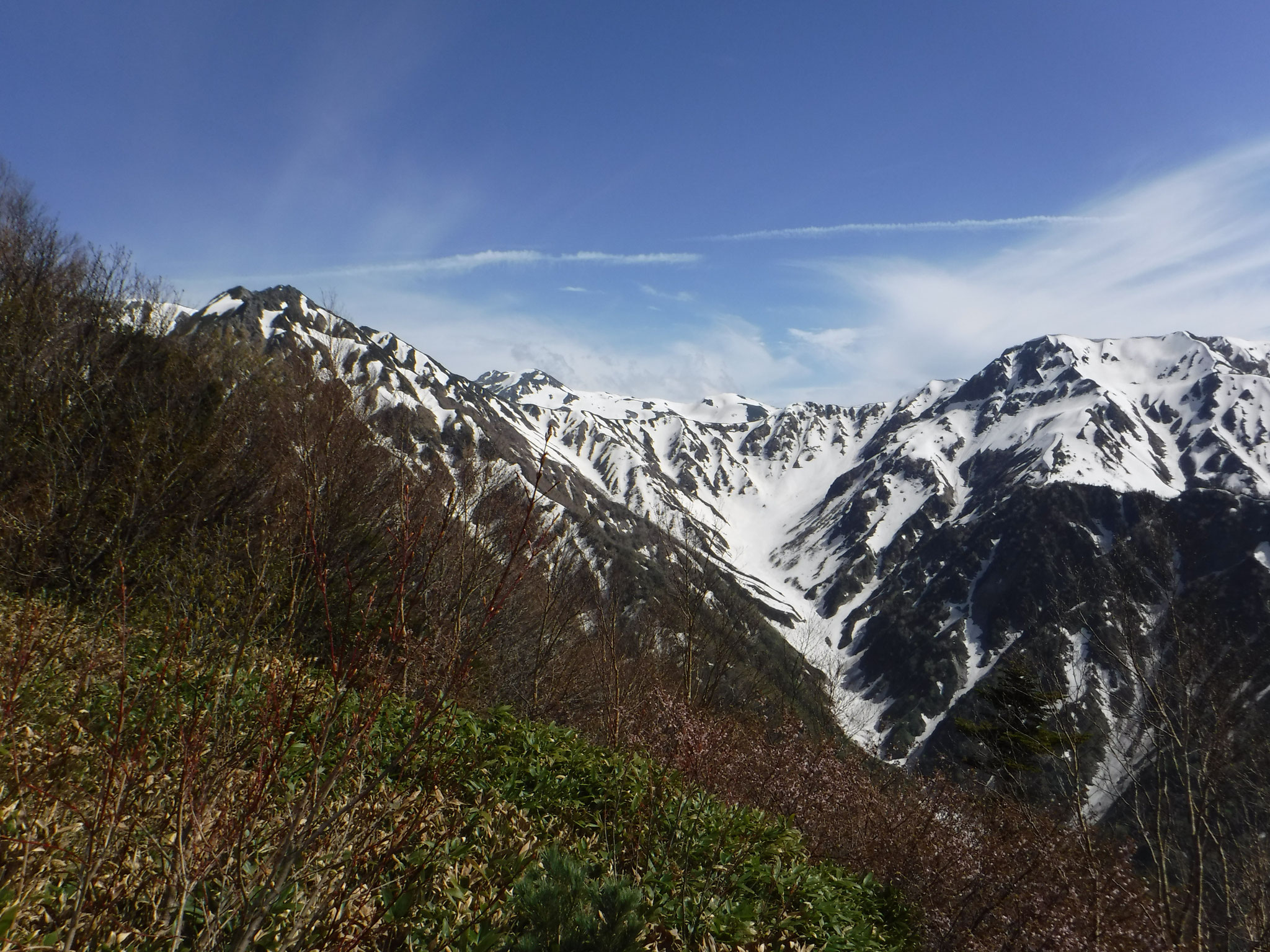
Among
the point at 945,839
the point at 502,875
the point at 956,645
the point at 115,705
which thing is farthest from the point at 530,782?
the point at 956,645

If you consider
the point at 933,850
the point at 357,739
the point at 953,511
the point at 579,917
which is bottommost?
the point at 933,850

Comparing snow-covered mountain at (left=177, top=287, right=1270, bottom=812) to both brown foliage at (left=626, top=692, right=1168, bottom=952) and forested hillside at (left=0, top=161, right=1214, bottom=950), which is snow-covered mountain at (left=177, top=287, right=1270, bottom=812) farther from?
brown foliage at (left=626, top=692, right=1168, bottom=952)

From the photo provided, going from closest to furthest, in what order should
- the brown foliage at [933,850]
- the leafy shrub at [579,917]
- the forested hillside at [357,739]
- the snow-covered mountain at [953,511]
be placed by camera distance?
the forested hillside at [357,739] < the leafy shrub at [579,917] < the brown foliage at [933,850] < the snow-covered mountain at [953,511]

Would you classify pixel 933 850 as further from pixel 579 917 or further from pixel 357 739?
pixel 357 739

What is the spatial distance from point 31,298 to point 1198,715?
27321mm

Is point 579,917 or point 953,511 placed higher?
point 953,511

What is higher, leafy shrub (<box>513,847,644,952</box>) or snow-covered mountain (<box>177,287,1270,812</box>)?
snow-covered mountain (<box>177,287,1270,812</box>)

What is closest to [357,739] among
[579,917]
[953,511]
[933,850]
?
[579,917]

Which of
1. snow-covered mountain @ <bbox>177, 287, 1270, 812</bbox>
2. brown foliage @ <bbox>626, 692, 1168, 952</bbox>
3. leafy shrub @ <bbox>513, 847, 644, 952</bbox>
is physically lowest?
brown foliage @ <bbox>626, 692, 1168, 952</bbox>

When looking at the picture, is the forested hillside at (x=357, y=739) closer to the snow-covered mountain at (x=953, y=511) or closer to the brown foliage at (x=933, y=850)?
the brown foliage at (x=933, y=850)

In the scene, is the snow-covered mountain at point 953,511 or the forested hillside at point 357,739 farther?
the snow-covered mountain at point 953,511

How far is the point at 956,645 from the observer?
393 ft

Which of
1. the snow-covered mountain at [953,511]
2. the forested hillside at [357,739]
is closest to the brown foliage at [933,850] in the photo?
the forested hillside at [357,739]

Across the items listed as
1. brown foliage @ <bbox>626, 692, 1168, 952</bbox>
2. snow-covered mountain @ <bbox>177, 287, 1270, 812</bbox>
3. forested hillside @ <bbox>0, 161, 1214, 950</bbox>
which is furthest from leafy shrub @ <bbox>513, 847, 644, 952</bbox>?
snow-covered mountain @ <bbox>177, 287, 1270, 812</bbox>
